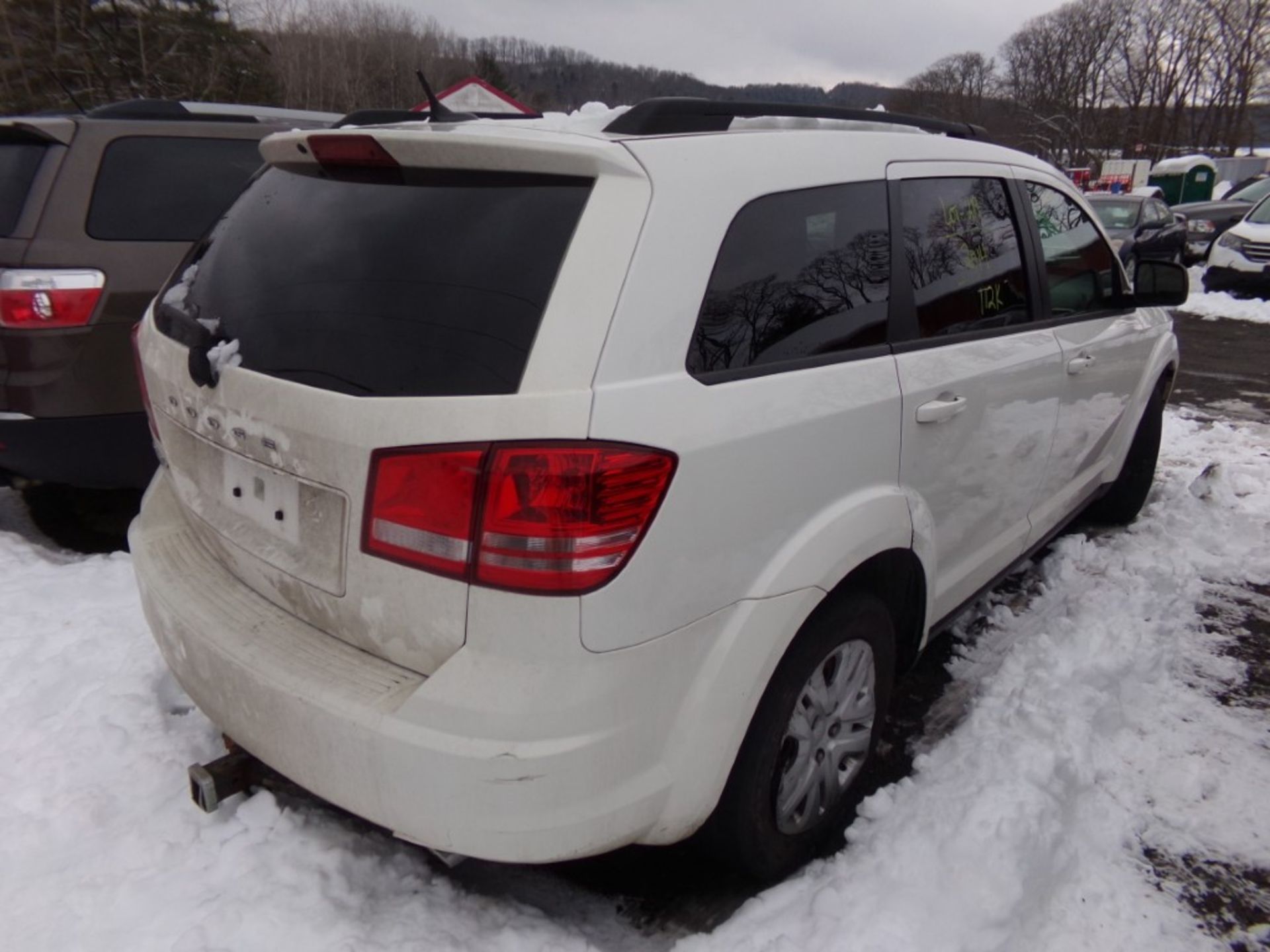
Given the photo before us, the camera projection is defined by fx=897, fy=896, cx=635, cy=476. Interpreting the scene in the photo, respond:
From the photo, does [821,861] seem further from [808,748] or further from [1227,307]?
[1227,307]

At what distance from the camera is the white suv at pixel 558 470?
168 cm

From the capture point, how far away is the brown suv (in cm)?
373

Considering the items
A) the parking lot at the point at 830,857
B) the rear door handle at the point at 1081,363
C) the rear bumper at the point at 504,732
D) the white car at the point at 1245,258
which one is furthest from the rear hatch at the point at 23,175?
the white car at the point at 1245,258

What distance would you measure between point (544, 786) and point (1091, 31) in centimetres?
7813

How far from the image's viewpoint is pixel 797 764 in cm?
224

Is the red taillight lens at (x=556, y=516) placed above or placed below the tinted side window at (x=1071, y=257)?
Result: below

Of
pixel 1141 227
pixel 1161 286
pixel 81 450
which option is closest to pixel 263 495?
pixel 81 450

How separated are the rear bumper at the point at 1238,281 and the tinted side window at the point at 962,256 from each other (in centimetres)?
1339

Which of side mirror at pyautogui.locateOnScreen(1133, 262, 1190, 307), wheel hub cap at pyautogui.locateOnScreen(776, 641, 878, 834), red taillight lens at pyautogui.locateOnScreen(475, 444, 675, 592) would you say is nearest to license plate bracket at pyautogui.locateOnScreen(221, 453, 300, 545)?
red taillight lens at pyautogui.locateOnScreen(475, 444, 675, 592)

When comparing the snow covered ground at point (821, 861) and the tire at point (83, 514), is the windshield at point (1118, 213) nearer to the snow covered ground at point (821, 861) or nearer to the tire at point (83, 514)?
the snow covered ground at point (821, 861)

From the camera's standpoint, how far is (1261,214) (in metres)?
14.2

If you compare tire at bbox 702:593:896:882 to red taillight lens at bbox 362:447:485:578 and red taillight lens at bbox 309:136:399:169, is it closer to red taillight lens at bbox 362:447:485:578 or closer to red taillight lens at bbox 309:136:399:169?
red taillight lens at bbox 362:447:485:578

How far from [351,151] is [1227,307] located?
1494 cm

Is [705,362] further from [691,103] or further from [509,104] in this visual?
[509,104]
